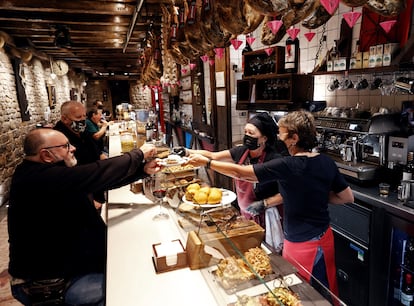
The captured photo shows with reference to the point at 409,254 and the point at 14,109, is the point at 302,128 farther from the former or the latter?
the point at 14,109

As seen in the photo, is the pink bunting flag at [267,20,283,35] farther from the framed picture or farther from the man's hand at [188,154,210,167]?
the framed picture

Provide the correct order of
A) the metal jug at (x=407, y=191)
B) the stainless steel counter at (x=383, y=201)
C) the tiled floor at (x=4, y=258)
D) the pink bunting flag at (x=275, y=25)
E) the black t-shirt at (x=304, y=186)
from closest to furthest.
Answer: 1. the black t-shirt at (x=304, y=186)
2. the pink bunting flag at (x=275, y=25)
3. the stainless steel counter at (x=383, y=201)
4. the metal jug at (x=407, y=191)
5. the tiled floor at (x=4, y=258)

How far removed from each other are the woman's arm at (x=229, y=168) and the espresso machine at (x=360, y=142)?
1.15m

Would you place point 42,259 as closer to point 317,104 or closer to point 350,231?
point 350,231

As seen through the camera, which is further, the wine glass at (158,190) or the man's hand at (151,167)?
the man's hand at (151,167)

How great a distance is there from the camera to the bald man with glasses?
5.45 feet

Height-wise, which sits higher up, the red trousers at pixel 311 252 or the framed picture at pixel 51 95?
the framed picture at pixel 51 95

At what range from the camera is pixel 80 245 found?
1811 millimetres

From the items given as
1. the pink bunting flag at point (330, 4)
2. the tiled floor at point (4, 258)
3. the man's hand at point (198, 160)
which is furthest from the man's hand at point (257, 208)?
the tiled floor at point (4, 258)

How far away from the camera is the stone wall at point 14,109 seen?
225 inches

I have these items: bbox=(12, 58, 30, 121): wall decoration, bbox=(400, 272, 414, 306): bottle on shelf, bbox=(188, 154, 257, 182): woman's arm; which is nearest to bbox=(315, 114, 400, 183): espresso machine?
bbox=(400, 272, 414, 306): bottle on shelf

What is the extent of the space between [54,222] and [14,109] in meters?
5.62

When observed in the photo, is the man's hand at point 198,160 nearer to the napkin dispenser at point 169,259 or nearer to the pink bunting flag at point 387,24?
the napkin dispenser at point 169,259

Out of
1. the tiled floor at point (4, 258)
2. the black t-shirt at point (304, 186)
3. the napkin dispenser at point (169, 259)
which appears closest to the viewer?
the napkin dispenser at point (169, 259)
